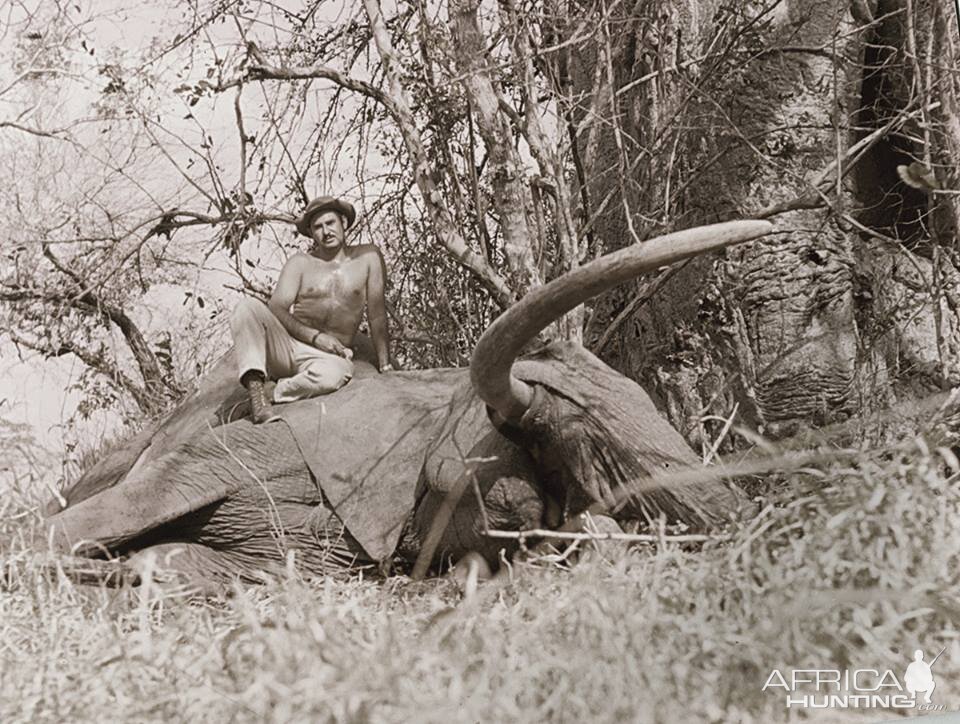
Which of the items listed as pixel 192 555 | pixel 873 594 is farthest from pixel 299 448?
pixel 873 594

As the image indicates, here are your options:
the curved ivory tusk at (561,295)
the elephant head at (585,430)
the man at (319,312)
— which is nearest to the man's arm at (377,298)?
the man at (319,312)

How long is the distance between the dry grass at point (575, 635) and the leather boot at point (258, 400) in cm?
55

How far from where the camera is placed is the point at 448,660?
1.99m

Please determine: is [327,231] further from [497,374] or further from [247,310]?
[497,374]

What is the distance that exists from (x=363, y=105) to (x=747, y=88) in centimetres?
99

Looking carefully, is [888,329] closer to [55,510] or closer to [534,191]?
[534,191]

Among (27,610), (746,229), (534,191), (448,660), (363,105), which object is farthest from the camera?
(363,105)

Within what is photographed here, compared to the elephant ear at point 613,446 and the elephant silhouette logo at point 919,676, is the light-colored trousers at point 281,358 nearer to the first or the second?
the elephant ear at point 613,446

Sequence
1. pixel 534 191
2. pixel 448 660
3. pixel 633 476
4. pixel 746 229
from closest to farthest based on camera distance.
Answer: pixel 448 660, pixel 746 229, pixel 633 476, pixel 534 191

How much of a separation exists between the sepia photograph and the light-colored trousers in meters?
0.01

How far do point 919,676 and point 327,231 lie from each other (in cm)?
150

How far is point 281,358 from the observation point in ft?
9.77
